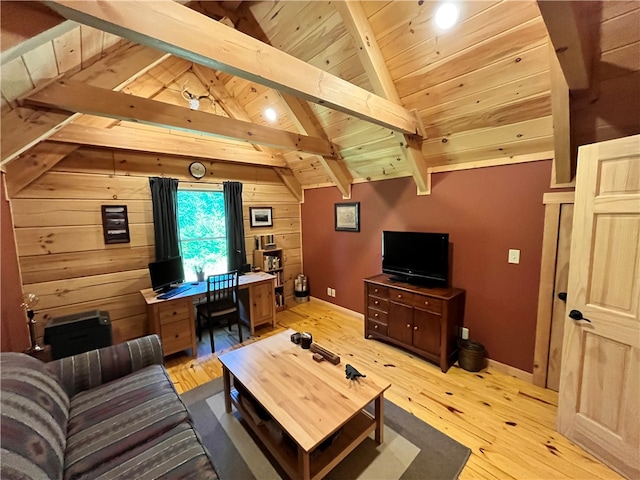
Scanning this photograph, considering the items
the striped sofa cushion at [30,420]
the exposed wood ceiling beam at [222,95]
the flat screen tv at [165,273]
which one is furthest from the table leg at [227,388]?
the exposed wood ceiling beam at [222,95]

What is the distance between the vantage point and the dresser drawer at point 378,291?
302 centimetres

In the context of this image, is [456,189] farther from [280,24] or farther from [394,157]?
[280,24]

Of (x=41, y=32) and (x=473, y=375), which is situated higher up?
(x=41, y=32)

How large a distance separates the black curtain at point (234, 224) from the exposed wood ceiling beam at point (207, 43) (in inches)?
95.8

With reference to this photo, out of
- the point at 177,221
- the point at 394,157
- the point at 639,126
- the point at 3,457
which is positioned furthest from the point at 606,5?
the point at 177,221

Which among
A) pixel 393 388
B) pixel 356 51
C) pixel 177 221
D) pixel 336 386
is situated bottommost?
pixel 393 388

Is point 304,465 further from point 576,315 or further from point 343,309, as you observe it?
point 343,309

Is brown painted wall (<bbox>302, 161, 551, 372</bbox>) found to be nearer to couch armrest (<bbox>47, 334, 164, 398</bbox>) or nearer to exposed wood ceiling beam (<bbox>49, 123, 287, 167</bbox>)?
exposed wood ceiling beam (<bbox>49, 123, 287, 167</bbox>)

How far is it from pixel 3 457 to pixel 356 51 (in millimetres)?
3010

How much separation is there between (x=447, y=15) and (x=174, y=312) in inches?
140

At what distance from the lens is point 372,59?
2076 mm

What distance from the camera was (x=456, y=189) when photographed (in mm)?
2775

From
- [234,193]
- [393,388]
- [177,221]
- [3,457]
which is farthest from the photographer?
[234,193]

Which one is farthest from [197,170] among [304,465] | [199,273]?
[304,465]
